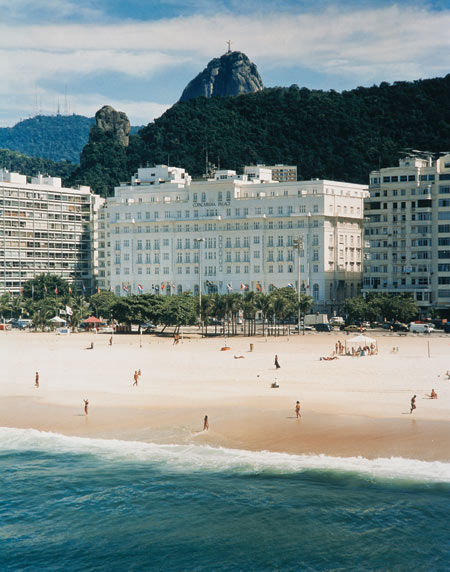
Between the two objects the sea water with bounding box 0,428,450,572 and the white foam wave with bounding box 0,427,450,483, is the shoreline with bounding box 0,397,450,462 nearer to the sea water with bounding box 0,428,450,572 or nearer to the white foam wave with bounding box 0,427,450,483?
the white foam wave with bounding box 0,427,450,483

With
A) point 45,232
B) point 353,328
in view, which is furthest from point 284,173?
point 353,328

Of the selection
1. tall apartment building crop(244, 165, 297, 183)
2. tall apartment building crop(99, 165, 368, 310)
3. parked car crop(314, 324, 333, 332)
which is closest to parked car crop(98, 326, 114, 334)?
tall apartment building crop(99, 165, 368, 310)

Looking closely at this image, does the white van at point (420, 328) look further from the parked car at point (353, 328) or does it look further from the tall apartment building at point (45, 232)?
the tall apartment building at point (45, 232)

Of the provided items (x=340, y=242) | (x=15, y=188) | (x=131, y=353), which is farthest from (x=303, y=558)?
(x=15, y=188)

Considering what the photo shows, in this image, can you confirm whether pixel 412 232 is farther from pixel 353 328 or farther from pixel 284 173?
pixel 284 173

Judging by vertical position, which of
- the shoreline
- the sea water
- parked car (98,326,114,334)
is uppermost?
parked car (98,326,114,334)

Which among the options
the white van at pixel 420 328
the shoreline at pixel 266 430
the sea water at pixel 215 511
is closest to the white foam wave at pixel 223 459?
the sea water at pixel 215 511
